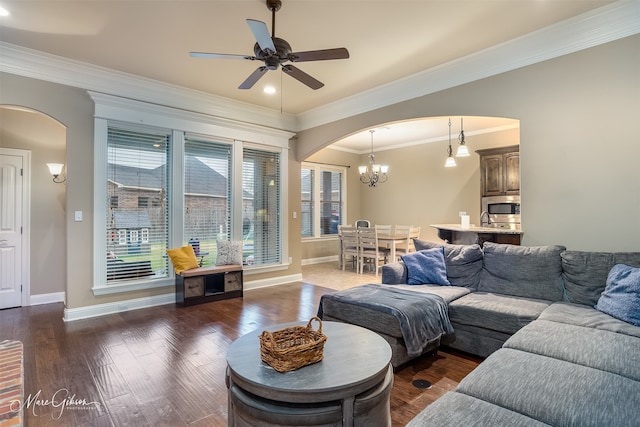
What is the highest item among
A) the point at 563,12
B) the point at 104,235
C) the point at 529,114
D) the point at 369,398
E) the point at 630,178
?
the point at 563,12

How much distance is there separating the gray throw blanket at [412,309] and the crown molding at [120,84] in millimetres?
3532

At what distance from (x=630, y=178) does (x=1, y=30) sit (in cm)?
597

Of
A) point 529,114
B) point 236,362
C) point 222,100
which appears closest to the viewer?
point 236,362

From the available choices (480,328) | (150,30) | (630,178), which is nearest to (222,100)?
(150,30)

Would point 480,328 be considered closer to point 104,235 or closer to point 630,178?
point 630,178

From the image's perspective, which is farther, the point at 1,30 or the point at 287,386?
the point at 1,30

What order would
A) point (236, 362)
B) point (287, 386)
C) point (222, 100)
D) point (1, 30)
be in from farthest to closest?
point (222, 100), point (1, 30), point (236, 362), point (287, 386)

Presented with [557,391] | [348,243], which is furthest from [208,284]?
[557,391]

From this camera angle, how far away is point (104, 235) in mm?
4020

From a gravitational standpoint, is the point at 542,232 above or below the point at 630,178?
below

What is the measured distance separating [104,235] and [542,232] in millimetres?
5029

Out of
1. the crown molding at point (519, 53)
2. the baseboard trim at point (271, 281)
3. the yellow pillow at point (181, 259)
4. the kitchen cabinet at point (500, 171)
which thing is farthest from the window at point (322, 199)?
the yellow pillow at point (181, 259)

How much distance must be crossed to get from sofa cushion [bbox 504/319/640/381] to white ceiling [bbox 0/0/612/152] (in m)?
2.60

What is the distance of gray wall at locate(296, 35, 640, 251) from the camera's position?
2.80m
